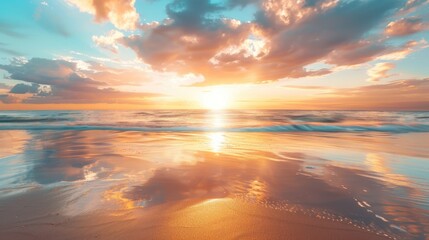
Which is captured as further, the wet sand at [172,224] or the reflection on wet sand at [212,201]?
the reflection on wet sand at [212,201]

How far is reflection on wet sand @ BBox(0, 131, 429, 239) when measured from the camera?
9.39 feet

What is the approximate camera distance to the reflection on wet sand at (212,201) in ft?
9.39

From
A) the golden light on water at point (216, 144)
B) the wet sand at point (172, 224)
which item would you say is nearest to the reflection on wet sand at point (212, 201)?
the wet sand at point (172, 224)

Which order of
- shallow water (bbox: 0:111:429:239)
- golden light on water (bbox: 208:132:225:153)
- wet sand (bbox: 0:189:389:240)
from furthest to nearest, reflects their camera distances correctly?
golden light on water (bbox: 208:132:225:153) → shallow water (bbox: 0:111:429:239) → wet sand (bbox: 0:189:389:240)

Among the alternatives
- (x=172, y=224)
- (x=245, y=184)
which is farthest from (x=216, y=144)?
(x=172, y=224)

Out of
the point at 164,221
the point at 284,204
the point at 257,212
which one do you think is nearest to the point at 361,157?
the point at 284,204

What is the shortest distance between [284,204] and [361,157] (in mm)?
5653

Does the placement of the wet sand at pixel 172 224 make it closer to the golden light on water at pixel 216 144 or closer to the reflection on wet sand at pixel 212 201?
the reflection on wet sand at pixel 212 201

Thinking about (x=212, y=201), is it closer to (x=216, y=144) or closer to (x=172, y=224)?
(x=172, y=224)

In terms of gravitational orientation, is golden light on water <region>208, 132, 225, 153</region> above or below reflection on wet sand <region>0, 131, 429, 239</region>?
below

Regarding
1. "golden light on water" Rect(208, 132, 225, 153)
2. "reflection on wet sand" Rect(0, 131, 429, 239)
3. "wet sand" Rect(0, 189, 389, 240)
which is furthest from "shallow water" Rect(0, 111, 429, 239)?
"golden light on water" Rect(208, 132, 225, 153)

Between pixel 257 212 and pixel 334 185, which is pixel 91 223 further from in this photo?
pixel 334 185

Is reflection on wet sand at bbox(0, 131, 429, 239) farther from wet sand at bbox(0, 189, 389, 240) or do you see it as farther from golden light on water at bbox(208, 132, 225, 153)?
golden light on water at bbox(208, 132, 225, 153)

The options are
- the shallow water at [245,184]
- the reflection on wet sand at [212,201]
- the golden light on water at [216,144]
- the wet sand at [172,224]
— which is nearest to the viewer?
the wet sand at [172,224]
